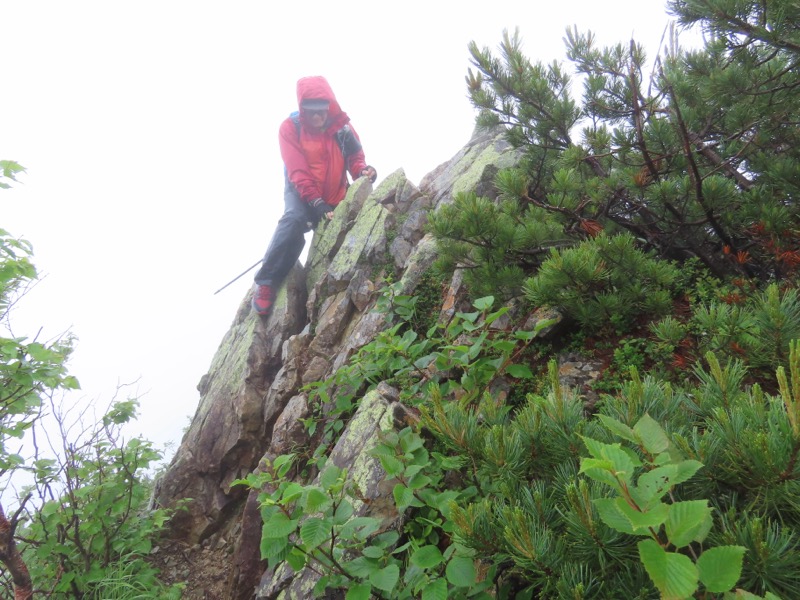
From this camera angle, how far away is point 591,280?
8.91 feet

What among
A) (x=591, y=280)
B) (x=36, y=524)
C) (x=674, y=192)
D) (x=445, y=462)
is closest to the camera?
(x=445, y=462)

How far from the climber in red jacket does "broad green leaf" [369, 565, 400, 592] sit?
6.64 meters

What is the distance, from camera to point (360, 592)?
1.73 meters

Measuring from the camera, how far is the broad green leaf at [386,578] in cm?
165

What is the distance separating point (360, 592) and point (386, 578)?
5.4 inches

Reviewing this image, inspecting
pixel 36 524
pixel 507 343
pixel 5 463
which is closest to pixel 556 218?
pixel 507 343

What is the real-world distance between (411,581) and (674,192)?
313 cm

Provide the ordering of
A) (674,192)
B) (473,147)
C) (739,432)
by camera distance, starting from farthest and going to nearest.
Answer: (473,147)
(674,192)
(739,432)


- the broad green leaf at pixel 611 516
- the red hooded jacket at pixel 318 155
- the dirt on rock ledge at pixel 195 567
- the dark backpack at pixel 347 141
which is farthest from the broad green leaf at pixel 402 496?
the dark backpack at pixel 347 141

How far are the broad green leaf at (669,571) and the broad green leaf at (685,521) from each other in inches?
1.2

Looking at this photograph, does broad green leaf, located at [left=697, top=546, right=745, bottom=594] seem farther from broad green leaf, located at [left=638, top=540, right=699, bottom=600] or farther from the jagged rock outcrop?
the jagged rock outcrop

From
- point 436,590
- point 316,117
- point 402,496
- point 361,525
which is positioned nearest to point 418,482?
point 402,496

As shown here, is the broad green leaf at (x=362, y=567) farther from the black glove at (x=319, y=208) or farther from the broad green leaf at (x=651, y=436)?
the black glove at (x=319, y=208)

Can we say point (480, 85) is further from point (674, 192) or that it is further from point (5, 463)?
point (5, 463)
